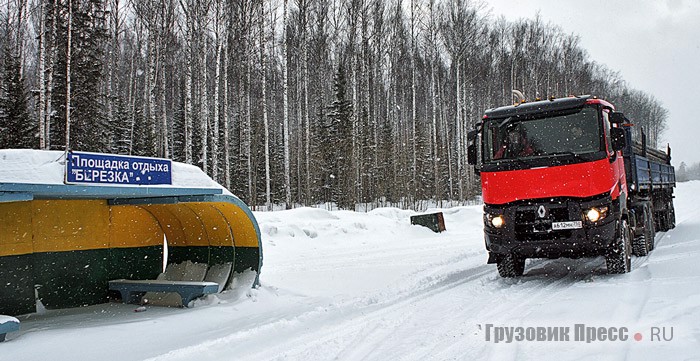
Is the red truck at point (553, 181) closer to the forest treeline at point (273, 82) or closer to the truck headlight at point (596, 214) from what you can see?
the truck headlight at point (596, 214)

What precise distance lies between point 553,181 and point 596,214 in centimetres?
77

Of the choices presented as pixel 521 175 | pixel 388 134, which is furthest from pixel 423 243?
pixel 388 134

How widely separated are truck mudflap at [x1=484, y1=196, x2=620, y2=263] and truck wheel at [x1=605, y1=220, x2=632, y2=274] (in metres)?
0.19

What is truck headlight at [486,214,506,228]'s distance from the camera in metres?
8.03

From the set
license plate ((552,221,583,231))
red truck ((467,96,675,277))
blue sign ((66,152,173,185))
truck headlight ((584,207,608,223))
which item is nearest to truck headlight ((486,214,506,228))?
red truck ((467,96,675,277))

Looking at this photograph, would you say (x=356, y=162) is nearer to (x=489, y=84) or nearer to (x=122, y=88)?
(x=489, y=84)

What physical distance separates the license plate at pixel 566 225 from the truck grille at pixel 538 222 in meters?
0.05

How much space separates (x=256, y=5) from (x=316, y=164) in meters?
10.6

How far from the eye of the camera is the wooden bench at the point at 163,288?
720 centimetres

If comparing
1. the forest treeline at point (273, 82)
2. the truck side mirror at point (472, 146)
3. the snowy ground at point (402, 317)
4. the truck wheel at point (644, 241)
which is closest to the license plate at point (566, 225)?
the snowy ground at point (402, 317)

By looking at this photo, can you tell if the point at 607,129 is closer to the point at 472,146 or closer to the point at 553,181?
the point at 553,181

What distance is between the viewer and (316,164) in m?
31.5

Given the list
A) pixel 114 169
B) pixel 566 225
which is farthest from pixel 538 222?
pixel 114 169

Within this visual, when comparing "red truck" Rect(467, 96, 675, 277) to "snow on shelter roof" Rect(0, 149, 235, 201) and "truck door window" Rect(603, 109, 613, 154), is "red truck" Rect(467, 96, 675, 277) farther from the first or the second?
"snow on shelter roof" Rect(0, 149, 235, 201)
